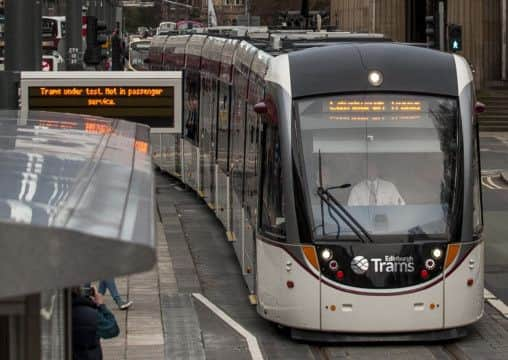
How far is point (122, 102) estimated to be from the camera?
73.6ft

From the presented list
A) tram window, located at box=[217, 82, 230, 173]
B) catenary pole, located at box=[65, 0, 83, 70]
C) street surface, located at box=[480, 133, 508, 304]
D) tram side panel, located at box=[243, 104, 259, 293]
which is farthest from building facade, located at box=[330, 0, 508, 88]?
tram side panel, located at box=[243, 104, 259, 293]

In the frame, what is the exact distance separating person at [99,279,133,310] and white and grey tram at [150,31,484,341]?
1.83m

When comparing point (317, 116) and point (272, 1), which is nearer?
point (317, 116)

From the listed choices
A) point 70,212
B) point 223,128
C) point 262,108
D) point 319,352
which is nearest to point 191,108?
point 223,128

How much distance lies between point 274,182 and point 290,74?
1.18 meters

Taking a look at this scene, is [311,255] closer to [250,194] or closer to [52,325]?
[250,194]

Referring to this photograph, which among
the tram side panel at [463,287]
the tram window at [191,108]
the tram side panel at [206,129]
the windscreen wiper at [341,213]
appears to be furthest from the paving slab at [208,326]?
the tram window at [191,108]

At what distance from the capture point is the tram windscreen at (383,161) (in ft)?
48.3

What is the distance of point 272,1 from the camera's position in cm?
10100

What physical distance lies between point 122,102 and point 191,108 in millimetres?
6384

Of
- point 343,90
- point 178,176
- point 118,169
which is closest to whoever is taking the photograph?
point 118,169

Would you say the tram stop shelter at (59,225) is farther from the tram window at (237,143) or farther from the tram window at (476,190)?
the tram window at (237,143)

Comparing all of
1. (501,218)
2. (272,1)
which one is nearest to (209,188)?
(501,218)

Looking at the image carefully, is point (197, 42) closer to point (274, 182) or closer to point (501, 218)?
point (501, 218)
